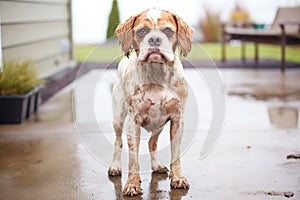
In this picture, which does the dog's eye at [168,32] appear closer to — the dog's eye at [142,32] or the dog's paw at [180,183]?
the dog's eye at [142,32]

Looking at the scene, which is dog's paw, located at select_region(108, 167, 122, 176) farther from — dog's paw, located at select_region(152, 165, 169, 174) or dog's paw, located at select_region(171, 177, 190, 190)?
dog's paw, located at select_region(171, 177, 190, 190)

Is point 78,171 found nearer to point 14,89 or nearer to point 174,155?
point 174,155

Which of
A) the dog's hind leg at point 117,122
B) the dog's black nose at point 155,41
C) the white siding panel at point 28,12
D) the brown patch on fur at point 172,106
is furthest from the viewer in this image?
the white siding panel at point 28,12

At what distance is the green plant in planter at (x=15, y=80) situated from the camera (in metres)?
5.34

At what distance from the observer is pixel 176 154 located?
327cm

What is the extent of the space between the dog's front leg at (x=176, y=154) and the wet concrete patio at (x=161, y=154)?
0.05 m

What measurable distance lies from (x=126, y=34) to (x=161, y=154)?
989mm

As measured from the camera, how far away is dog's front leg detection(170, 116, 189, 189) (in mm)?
3221

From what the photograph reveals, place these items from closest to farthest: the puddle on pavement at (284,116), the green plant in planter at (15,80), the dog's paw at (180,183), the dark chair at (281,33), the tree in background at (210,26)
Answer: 1. the dog's paw at (180,183)
2. the puddle on pavement at (284,116)
3. the green plant in planter at (15,80)
4. the dark chair at (281,33)
5. the tree in background at (210,26)

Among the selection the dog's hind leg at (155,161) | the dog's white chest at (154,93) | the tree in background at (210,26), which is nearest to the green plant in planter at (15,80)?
the dog's hind leg at (155,161)

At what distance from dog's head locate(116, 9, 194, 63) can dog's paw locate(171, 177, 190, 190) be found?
73cm

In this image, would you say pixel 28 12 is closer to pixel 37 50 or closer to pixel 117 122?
pixel 37 50

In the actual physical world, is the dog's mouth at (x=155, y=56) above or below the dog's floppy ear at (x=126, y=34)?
below

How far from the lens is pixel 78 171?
3.64m
